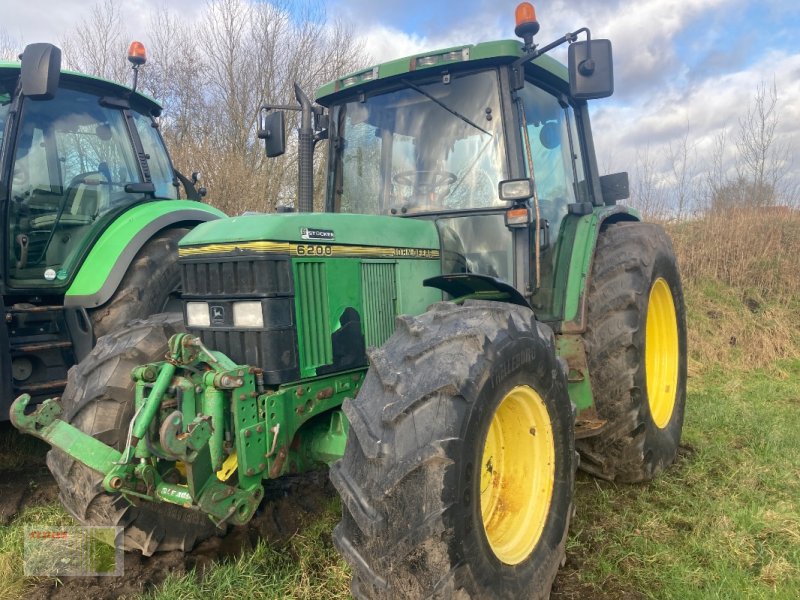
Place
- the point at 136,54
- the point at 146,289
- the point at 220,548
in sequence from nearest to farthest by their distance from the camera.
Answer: the point at 220,548 → the point at 146,289 → the point at 136,54

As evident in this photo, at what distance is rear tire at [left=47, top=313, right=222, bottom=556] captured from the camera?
2.59 metres

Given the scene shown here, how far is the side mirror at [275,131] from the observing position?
3701 millimetres

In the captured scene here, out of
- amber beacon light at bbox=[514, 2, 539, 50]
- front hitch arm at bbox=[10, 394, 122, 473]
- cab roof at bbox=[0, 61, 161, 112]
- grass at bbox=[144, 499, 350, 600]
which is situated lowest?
grass at bbox=[144, 499, 350, 600]

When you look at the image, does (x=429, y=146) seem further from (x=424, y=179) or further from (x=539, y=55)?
(x=539, y=55)

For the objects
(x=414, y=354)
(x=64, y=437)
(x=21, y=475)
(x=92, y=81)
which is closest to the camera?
(x=414, y=354)

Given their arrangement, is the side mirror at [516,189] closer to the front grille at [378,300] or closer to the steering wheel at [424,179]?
the steering wheel at [424,179]

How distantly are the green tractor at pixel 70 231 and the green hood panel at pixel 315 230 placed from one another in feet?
6.36

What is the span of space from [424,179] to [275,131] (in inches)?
39.6

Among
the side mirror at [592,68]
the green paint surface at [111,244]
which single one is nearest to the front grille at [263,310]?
the side mirror at [592,68]

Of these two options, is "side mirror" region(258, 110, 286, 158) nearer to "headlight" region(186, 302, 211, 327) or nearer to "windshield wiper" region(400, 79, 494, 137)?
"windshield wiper" region(400, 79, 494, 137)

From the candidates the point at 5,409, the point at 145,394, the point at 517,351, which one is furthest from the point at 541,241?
the point at 5,409

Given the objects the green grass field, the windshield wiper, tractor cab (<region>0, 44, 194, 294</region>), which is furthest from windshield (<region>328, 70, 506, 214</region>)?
tractor cab (<region>0, 44, 194, 294</region>)

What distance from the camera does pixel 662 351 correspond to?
13.8ft

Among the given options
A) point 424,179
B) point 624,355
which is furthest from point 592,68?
point 624,355
